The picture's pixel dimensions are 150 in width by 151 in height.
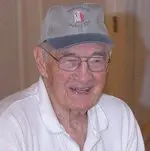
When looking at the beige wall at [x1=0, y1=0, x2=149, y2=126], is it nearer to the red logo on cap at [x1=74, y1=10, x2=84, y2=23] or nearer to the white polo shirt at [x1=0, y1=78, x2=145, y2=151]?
the white polo shirt at [x1=0, y1=78, x2=145, y2=151]

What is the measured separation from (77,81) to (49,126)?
0.54 feet

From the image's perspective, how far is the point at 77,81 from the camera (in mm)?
1337

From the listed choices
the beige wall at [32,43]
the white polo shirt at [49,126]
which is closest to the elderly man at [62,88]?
the white polo shirt at [49,126]

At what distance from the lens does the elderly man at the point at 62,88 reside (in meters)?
1.32

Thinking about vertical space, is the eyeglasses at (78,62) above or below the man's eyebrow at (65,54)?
below

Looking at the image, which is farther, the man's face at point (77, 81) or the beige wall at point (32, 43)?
the beige wall at point (32, 43)

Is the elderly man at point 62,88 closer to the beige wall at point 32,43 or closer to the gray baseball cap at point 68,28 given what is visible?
the gray baseball cap at point 68,28

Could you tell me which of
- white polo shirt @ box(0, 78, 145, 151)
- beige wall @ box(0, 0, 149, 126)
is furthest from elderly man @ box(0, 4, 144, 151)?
beige wall @ box(0, 0, 149, 126)

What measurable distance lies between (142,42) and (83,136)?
161cm

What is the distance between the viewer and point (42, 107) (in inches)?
55.0

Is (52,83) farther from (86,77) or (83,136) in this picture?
(83,136)

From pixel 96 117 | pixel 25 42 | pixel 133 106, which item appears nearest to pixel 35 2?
pixel 25 42

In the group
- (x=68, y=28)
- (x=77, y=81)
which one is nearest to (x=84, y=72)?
(x=77, y=81)

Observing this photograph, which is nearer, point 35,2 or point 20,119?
point 20,119
